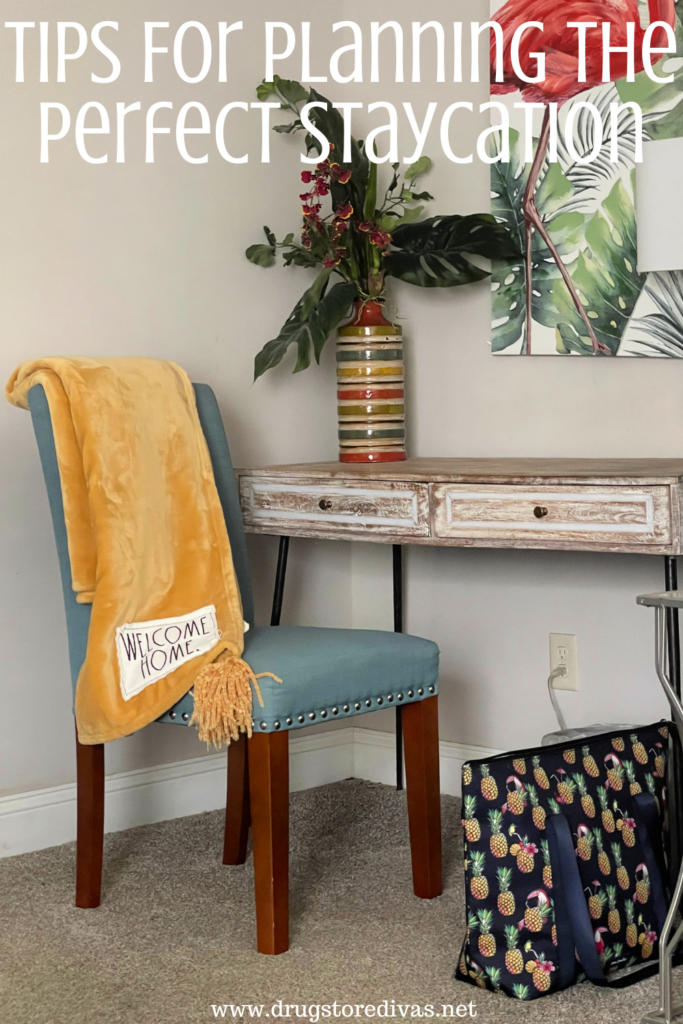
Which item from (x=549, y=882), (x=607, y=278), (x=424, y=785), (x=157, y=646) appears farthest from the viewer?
(x=607, y=278)

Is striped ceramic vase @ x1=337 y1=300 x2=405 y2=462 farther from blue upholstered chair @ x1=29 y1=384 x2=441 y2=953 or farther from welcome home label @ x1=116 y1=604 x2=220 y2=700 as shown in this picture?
welcome home label @ x1=116 y1=604 x2=220 y2=700

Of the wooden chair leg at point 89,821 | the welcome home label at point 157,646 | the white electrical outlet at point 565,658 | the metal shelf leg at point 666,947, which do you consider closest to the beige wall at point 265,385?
the white electrical outlet at point 565,658

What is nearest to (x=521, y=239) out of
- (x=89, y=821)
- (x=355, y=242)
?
(x=355, y=242)

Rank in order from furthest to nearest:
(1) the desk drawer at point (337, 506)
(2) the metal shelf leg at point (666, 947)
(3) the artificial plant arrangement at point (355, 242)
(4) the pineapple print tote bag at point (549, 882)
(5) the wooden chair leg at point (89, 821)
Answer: (3) the artificial plant arrangement at point (355, 242)
(1) the desk drawer at point (337, 506)
(5) the wooden chair leg at point (89, 821)
(4) the pineapple print tote bag at point (549, 882)
(2) the metal shelf leg at point (666, 947)

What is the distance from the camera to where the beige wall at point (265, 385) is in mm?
2416

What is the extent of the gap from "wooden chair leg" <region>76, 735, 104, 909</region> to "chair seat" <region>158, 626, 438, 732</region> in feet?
0.62

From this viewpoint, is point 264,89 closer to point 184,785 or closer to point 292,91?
point 292,91

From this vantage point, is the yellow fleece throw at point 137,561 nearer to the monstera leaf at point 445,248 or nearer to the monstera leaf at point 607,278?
the monstera leaf at point 445,248

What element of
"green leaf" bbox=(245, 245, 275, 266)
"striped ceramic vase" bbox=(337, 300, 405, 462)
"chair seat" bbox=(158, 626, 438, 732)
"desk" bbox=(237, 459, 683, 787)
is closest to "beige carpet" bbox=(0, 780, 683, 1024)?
"chair seat" bbox=(158, 626, 438, 732)

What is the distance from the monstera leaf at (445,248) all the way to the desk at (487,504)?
1.34 feet

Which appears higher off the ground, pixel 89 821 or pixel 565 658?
pixel 565 658

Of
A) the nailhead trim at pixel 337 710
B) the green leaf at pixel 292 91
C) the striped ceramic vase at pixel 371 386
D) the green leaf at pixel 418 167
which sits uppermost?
the green leaf at pixel 292 91

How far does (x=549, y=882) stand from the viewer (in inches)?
66.9

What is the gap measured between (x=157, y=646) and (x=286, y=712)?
10.1 inches
